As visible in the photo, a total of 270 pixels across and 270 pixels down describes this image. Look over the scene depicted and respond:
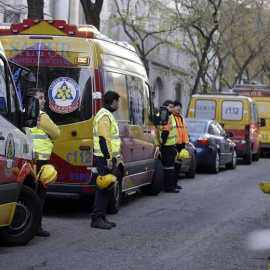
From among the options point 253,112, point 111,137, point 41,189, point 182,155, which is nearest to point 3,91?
point 41,189

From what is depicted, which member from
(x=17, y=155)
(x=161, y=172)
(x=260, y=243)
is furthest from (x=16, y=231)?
(x=161, y=172)

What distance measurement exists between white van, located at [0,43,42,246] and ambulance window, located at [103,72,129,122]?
2.65 m

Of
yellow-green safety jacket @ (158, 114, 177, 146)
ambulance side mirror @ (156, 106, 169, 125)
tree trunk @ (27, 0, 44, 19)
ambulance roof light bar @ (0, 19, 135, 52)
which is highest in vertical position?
tree trunk @ (27, 0, 44, 19)

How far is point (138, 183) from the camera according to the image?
13.2m

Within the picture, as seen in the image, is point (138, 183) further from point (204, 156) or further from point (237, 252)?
point (204, 156)

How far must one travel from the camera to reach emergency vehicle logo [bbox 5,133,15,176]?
26.0ft

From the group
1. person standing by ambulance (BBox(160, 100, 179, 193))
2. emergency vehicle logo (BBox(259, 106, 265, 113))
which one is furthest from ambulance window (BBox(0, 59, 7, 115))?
emergency vehicle logo (BBox(259, 106, 265, 113))

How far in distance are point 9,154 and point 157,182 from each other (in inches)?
268

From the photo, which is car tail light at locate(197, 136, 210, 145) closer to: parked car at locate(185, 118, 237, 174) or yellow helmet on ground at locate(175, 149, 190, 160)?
parked car at locate(185, 118, 237, 174)

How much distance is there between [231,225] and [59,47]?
3.41 m

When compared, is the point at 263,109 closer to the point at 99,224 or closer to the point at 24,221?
the point at 99,224

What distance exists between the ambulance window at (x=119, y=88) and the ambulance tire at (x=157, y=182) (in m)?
2.46

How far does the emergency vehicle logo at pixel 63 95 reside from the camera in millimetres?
10852

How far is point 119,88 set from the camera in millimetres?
11891
